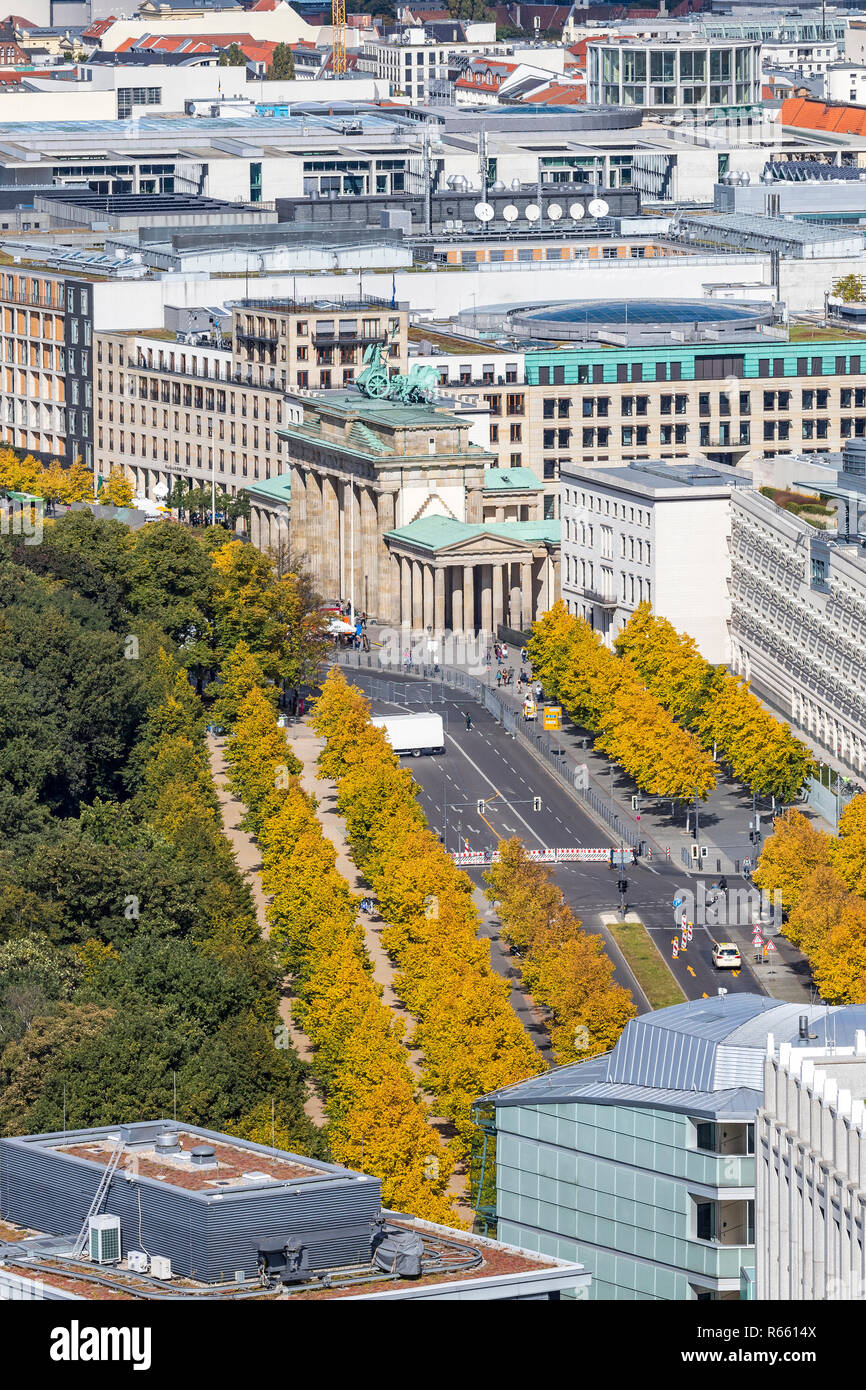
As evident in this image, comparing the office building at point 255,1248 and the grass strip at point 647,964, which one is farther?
the grass strip at point 647,964

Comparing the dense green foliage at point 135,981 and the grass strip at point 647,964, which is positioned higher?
the dense green foliage at point 135,981

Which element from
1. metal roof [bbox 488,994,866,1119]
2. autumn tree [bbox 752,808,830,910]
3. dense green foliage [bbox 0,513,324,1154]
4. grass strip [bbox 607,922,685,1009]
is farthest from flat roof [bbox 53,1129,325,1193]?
autumn tree [bbox 752,808,830,910]

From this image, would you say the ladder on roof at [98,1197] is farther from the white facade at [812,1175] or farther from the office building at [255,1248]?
the white facade at [812,1175]

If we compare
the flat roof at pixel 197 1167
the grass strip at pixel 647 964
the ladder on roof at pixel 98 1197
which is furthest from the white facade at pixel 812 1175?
the grass strip at pixel 647 964

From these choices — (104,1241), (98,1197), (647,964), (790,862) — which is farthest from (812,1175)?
(790,862)

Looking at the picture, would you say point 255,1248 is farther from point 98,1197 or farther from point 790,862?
point 790,862
